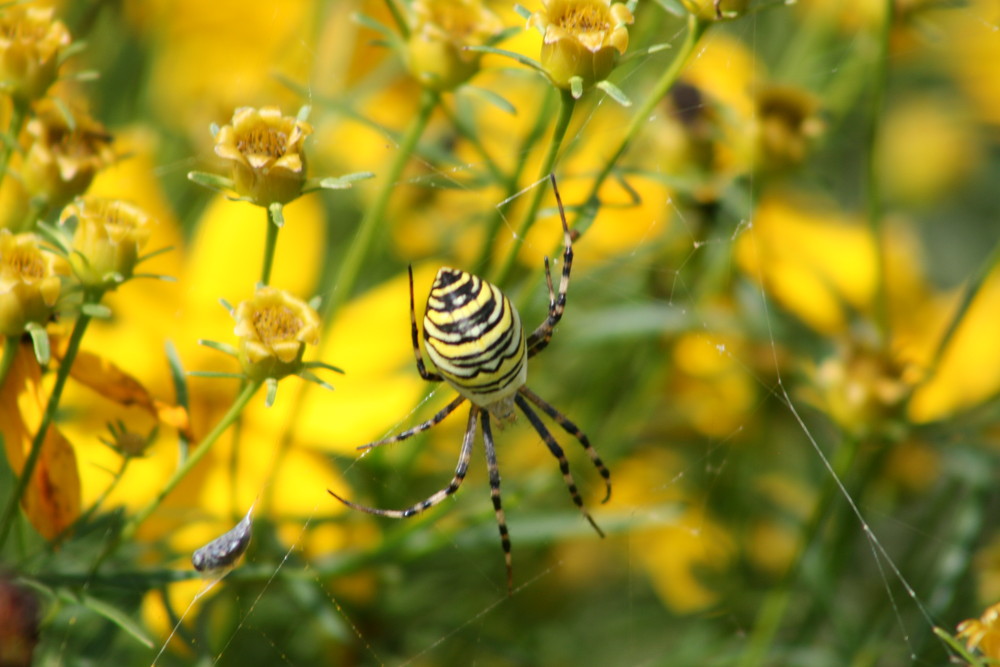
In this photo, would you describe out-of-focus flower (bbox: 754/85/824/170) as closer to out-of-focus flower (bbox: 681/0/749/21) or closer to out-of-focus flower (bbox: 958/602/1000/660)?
out-of-focus flower (bbox: 681/0/749/21)

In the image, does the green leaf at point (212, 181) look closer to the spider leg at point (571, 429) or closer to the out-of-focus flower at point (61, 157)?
the out-of-focus flower at point (61, 157)

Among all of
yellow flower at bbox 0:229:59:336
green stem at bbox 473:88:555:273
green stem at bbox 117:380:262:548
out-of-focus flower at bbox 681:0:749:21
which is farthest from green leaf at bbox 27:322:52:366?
out-of-focus flower at bbox 681:0:749:21

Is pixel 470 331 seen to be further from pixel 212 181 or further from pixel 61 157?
pixel 61 157

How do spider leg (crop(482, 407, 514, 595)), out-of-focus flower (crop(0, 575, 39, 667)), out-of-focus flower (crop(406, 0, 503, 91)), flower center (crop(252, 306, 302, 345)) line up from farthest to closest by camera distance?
1. spider leg (crop(482, 407, 514, 595))
2. out-of-focus flower (crop(406, 0, 503, 91))
3. flower center (crop(252, 306, 302, 345))
4. out-of-focus flower (crop(0, 575, 39, 667))

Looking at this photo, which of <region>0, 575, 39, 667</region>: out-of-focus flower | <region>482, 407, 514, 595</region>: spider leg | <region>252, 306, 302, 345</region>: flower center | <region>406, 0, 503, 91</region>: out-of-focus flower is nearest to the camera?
<region>0, 575, 39, 667</region>: out-of-focus flower

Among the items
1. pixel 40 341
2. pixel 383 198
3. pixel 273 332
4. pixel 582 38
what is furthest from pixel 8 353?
pixel 582 38

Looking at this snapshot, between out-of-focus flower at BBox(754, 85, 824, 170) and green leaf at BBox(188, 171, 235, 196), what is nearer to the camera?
green leaf at BBox(188, 171, 235, 196)

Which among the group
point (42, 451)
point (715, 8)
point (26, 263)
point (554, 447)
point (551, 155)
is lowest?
point (554, 447)
